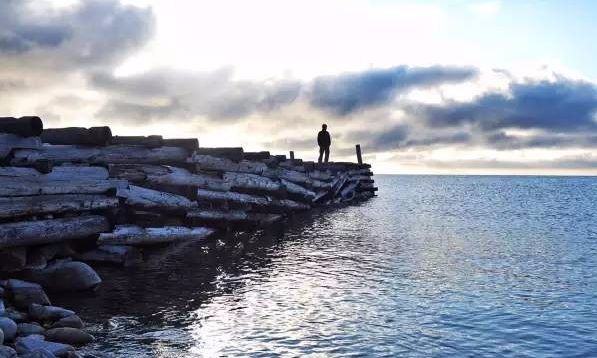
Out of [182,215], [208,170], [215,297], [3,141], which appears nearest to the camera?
[215,297]

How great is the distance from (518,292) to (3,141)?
11.6m

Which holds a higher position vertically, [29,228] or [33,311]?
[29,228]

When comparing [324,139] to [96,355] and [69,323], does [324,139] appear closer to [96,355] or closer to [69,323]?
[69,323]

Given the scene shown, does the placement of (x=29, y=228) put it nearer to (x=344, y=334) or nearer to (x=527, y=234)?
(x=344, y=334)

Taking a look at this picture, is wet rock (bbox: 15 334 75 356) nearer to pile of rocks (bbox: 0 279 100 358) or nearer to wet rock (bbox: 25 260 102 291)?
pile of rocks (bbox: 0 279 100 358)

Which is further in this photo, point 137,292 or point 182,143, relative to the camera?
point 182,143

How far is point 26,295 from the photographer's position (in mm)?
8688

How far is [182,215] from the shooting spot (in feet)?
51.8

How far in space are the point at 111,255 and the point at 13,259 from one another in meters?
2.73

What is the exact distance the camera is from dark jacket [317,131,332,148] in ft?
121

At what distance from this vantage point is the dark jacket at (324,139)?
36.9 metres

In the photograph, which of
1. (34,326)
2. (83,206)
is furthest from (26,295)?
(83,206)

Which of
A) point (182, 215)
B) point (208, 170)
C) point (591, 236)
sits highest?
point (208, 170)

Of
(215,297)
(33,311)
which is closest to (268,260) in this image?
(215,297)
